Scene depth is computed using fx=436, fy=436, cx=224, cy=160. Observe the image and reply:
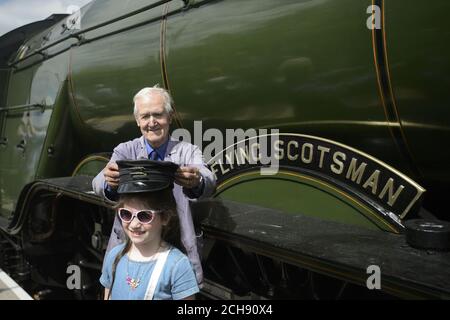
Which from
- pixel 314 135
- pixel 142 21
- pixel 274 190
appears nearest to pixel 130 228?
pixel 274 190

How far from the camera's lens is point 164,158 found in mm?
1594

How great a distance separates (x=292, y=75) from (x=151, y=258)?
87cm

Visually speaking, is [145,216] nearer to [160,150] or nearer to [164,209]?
[164,209]

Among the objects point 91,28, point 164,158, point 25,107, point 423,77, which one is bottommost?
point 164,158

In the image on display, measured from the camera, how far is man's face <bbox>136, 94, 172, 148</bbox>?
148cm

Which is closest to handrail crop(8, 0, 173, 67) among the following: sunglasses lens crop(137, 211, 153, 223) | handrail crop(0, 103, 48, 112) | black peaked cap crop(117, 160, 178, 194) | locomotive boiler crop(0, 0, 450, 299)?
locomotive boiler crop(0, 0, 450, 299)

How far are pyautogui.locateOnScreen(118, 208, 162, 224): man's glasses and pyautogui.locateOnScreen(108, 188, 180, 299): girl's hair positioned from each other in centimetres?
2

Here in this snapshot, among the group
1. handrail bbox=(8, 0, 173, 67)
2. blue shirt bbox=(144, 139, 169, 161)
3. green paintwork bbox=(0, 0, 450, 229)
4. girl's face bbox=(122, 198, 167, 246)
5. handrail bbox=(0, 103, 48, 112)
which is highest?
handrail bbox=(8, 0, 173, 67)

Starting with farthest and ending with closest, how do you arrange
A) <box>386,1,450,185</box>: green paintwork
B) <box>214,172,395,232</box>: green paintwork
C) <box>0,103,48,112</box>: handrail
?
<box>0,103,48,112</box>: handrail < <box>214,172,395,232</box>: green paintwork < <box>386,1,450,185</box>: green paintwork

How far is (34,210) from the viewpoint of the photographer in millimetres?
3590

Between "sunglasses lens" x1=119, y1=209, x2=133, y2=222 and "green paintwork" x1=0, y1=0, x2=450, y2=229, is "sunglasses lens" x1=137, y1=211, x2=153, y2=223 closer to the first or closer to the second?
"sunglasses lens" x1=119, y1=209, x2=133, y2=222

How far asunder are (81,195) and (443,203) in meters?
1.94

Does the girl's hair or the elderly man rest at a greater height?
the elderly man

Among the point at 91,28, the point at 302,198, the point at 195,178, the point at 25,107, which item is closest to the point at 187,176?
the point at 195,178
